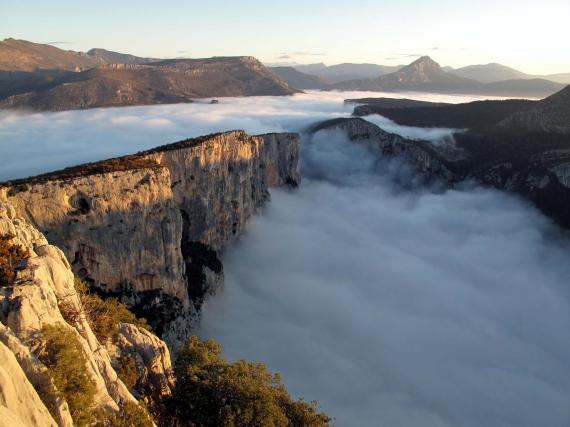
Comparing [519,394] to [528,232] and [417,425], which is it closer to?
[417,425]

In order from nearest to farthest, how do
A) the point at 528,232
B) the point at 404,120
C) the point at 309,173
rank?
the point at 528,232 < the point at 309,173 < the point at 404,120

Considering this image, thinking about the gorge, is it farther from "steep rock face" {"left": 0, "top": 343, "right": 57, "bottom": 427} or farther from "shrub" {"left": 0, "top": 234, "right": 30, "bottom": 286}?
"steep rock face" {"left": 0, "top": 343, "right": 57, "bottom": 427}

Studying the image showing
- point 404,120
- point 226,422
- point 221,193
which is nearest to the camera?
point 226,422

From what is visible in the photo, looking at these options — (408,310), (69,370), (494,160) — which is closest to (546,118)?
(494,160)

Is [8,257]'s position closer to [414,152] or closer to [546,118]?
[414,152]

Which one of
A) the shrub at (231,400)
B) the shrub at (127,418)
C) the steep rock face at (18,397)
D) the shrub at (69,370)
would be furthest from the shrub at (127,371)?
the steep rock face at (18,397)

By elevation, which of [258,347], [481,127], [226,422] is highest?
[481,127]

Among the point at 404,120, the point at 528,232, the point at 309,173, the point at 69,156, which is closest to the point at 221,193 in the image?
the point at 528,232

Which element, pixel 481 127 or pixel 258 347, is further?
pixel 481 127
